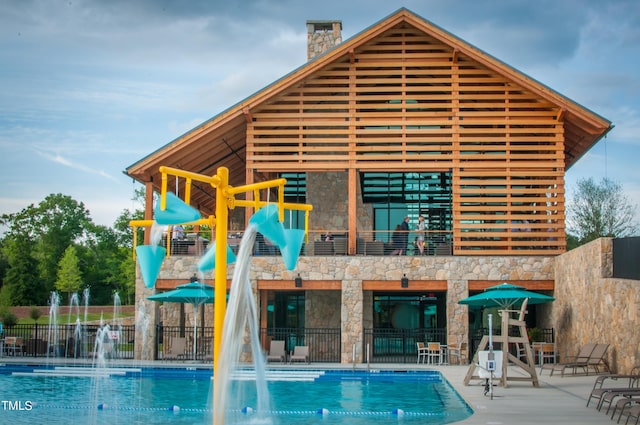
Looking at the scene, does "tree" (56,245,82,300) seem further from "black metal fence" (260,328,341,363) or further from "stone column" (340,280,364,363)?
"stone column" (340,280,364,363)

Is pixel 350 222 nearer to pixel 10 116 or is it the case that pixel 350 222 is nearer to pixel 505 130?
pixel 505 130

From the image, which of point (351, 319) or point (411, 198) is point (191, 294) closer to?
point (351, 319)

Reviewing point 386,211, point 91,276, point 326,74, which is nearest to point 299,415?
point 326,74

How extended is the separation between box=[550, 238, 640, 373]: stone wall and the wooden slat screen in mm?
2076

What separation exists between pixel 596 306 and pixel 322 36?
16.3m

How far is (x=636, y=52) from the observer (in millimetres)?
28875

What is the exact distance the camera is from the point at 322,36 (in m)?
30.3

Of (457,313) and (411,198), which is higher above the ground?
(411,198)

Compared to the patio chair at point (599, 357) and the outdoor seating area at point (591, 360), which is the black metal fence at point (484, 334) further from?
the patio chair at point (599, 357)

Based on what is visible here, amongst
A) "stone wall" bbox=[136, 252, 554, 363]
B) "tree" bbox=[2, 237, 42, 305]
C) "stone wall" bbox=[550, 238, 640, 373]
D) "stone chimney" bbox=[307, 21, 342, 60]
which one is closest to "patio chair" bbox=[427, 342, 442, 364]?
"stone wall" bbox=[136, 252, 554, 363]

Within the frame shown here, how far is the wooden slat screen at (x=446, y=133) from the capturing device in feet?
75.8

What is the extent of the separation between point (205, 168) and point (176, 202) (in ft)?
61.9

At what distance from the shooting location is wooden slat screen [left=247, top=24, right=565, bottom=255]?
23109 millimetres

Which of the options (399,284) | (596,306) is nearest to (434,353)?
(399,284)
